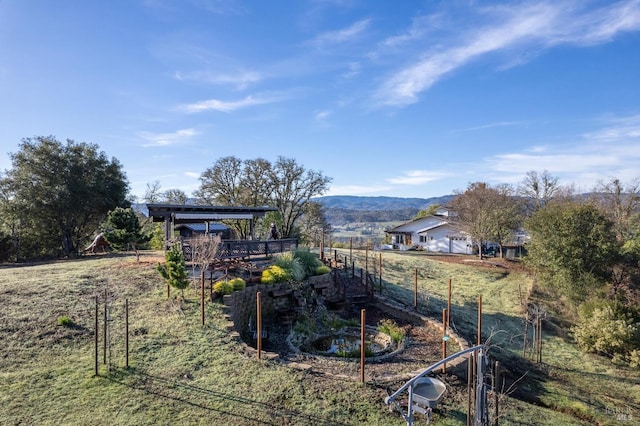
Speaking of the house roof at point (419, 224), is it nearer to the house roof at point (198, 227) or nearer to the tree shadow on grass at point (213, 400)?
the house roof at point (198, 227)

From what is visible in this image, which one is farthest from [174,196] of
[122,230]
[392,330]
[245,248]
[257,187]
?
[392,330]

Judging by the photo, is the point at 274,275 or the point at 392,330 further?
the point at 274,275

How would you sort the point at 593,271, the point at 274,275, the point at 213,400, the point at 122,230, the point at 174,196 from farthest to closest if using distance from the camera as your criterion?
the point at 174,196
the point at 122,230
the point at 593,271
the point at 274,275
the point at 213,400

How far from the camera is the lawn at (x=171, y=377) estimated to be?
6219 mm

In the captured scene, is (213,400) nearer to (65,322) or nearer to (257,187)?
(65,322)

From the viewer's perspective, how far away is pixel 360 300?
48.5ft

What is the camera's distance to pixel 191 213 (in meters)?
16.9

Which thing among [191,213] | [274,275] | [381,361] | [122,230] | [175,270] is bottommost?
[381,361]

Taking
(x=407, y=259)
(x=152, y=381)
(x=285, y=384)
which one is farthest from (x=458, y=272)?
(x=152, y=381)

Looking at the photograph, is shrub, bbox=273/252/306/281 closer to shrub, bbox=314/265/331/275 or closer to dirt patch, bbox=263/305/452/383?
shrub, bbox=314/265/331/275

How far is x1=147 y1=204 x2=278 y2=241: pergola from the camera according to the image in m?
15.6

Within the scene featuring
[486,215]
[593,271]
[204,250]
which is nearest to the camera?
[204,250]

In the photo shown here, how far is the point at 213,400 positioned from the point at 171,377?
3.98ft

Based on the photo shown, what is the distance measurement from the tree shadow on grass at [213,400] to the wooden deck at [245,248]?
7.00m
